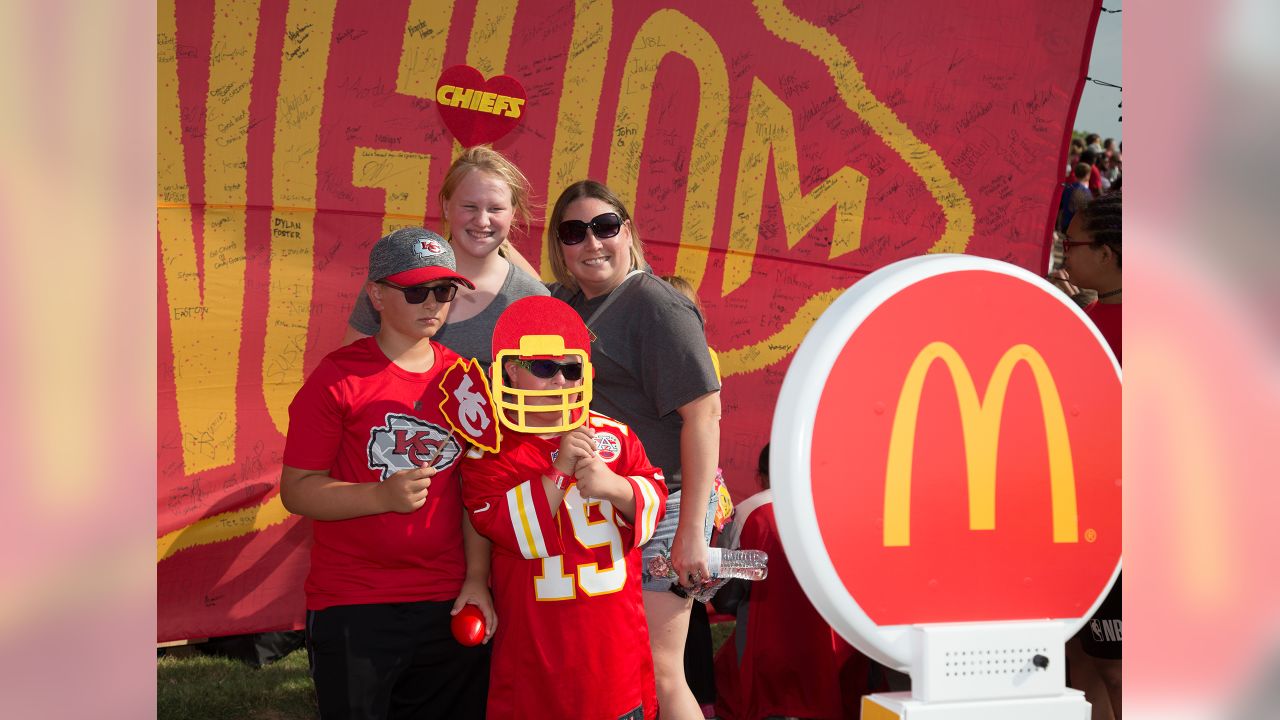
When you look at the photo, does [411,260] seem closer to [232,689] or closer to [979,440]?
[979,440]

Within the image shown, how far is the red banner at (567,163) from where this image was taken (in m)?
3.51

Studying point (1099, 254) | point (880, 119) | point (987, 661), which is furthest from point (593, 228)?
point (880, 119)

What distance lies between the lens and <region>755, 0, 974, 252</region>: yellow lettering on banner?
14.3ft

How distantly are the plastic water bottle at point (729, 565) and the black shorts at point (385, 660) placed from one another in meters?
0.42

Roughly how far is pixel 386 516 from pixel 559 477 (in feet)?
1.35

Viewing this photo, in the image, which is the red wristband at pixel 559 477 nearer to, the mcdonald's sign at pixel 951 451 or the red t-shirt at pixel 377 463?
the red t-shirt at pixel 377 463

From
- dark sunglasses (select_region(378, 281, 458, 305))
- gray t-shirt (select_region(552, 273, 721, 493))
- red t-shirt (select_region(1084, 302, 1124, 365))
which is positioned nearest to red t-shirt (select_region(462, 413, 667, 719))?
gray t-shirt (select_region(552, 273, 721, 493))

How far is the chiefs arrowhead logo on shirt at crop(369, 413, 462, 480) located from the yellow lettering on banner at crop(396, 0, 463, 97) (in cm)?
194

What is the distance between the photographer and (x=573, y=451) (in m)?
1.88

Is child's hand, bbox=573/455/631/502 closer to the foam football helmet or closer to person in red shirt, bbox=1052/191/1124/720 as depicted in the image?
the foam football helmet
